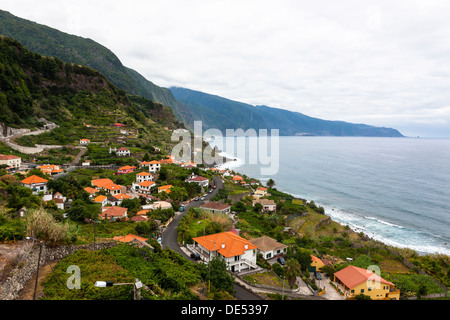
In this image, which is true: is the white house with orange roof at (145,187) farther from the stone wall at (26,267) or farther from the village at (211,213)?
the stone wall at (26,267)

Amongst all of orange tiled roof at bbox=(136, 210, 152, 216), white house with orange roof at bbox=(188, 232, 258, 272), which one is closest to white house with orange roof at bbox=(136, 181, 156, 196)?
orange tiled roof at bbox=(136, 210, 152, 216)

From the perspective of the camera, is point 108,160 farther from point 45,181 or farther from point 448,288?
point 448,288

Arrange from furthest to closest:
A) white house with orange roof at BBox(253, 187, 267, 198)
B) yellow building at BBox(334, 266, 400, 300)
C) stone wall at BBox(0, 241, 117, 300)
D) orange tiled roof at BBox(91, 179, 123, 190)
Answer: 1. white house with orange roof at BBox(253, 187, 267, 198)
2. orange tiled roof at BBox(91, 179, 123, 190)
3. yellow building at BBox(334, 266, 400, 300)
4. stone wall at BBox(0, 241, 117, 300)

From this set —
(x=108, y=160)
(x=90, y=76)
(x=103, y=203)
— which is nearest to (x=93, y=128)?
(x=108, y=160)

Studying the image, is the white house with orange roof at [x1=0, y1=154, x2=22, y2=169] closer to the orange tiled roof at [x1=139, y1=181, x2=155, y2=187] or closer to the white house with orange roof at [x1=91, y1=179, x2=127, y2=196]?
the white house with orange roof at [x1=91, y1=179, x2=127, y2=196]

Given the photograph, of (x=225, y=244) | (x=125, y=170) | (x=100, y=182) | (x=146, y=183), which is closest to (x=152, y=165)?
(x=125, y=170)

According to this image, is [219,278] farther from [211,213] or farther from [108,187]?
[108,187]
